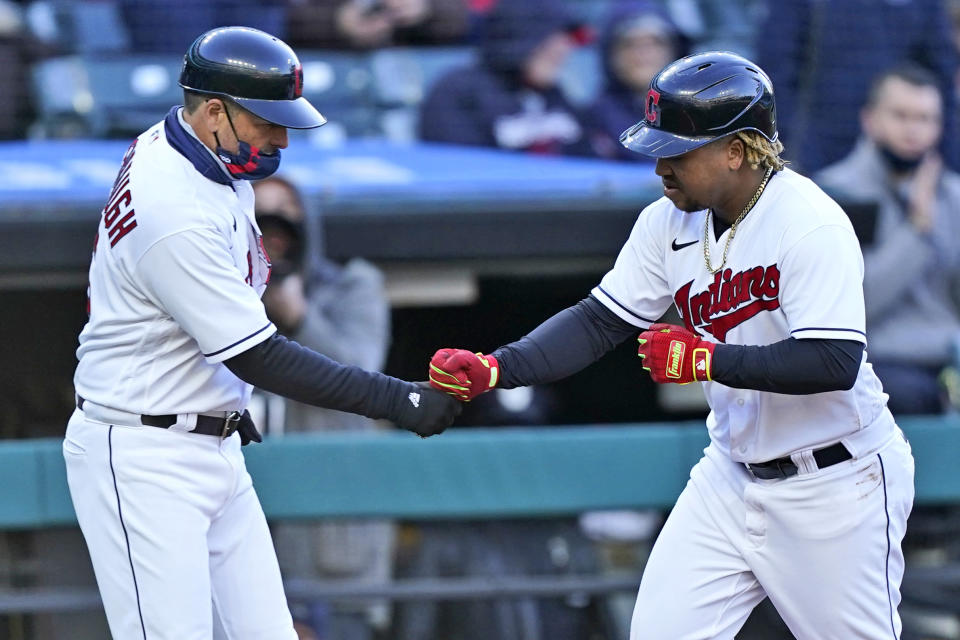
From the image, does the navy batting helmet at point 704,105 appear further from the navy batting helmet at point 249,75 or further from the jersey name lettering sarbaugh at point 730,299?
the navy batting helmet at point 249,75

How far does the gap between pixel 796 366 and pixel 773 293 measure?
0.19 metres

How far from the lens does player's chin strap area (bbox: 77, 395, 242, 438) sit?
114 inches

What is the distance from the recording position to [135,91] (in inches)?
223

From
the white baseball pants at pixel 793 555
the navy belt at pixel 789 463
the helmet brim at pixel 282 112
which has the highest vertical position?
the helmet brim at pixel 282 112

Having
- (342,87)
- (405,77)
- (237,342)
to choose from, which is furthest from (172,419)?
(405,77)

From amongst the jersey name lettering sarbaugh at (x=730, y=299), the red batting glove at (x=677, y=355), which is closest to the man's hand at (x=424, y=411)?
the red batting glove at (x=677, y=355)

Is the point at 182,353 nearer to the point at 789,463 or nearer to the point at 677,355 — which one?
the point at 677,355

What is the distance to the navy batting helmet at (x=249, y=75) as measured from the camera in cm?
286

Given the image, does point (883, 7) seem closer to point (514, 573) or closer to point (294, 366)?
point (514, 573)

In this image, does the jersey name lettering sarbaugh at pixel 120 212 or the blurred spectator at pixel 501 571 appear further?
the blurred spectator at pixel 501 571

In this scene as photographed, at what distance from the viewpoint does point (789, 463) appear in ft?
9.69

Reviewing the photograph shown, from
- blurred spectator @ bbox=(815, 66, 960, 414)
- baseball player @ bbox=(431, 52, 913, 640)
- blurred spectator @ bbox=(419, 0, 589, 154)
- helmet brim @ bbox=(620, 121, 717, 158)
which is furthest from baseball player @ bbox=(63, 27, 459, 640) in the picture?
blurred spectator @ bbox=(419, 0, 589, 154)

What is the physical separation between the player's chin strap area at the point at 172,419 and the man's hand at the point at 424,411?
1.24 feet

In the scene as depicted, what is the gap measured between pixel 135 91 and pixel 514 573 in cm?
271
